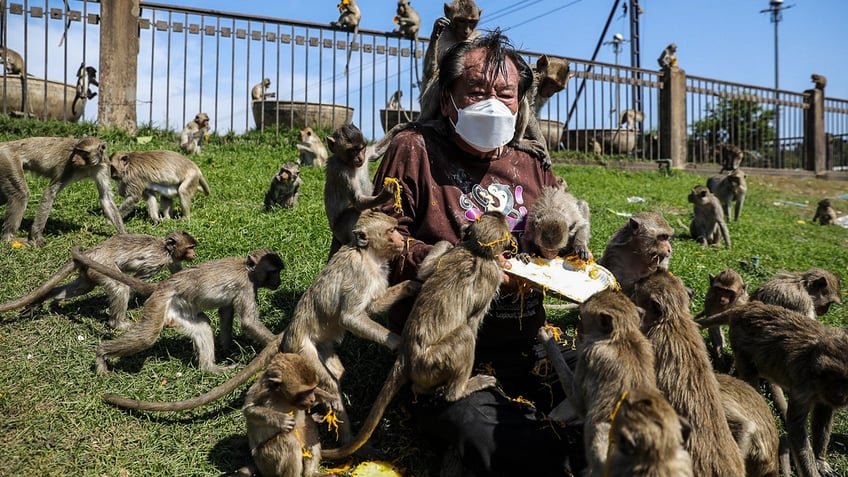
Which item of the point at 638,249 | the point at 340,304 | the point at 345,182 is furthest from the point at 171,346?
the point at 638,249

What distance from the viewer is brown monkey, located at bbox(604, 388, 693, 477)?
313cm

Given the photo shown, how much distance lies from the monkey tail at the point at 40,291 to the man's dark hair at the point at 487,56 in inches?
153

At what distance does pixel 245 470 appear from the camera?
14.9 ft

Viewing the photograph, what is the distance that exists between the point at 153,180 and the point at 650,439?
8.09 meters

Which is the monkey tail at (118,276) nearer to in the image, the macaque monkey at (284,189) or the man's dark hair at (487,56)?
the man's dark hair at (487,56)

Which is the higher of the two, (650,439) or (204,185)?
(204,185)

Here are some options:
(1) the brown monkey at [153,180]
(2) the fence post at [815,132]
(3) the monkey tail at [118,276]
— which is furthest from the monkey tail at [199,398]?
(2) the fence post at [815,132]

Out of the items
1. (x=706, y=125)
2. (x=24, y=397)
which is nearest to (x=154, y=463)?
(x=24, y=397)

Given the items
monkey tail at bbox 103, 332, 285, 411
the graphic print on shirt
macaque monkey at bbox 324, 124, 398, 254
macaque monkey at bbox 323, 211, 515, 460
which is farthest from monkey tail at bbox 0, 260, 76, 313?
the graphic print on shirt

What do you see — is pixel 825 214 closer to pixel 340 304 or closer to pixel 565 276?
pixel 565 276

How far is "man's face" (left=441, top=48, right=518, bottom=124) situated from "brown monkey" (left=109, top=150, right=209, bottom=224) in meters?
5.53

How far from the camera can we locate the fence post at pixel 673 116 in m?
21.5

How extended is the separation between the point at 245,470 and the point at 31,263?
4403 mm

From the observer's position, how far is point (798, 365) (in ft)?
17.4
